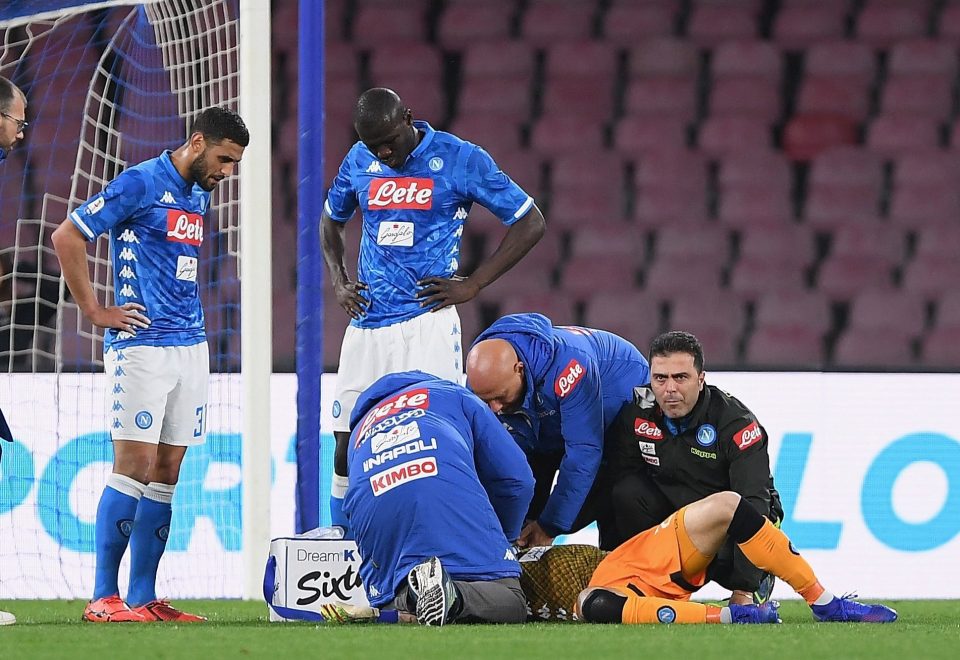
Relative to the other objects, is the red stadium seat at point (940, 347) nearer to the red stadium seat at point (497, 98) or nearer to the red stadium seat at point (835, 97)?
the red stadium seat at point (835, 97)

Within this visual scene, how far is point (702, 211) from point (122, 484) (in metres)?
5.01

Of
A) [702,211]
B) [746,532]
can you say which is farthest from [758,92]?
[746,532]

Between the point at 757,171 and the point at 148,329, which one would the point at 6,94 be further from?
the point at 757,171

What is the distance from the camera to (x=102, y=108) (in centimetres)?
637

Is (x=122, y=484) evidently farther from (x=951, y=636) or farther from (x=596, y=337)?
(x=951, y=636)

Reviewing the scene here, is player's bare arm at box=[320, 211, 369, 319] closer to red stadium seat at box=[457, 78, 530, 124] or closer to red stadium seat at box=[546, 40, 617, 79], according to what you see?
A: red stadium seat at box=[457, 78, 530, 124]

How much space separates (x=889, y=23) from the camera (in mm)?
9367

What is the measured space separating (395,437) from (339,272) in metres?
1.05

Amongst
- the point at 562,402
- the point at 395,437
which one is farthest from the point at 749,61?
the point at 395,437

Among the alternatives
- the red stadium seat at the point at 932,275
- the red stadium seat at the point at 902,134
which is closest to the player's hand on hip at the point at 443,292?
the red stadium seat at the point at 932,275

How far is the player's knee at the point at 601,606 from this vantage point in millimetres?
4344

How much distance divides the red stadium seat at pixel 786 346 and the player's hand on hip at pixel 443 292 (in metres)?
3.71

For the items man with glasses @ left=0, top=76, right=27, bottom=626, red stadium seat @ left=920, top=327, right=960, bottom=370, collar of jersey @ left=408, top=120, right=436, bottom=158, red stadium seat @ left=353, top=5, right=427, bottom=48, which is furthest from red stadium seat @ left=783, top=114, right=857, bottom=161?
man with glasses @ left=0, top=76, right=27, bottom=626

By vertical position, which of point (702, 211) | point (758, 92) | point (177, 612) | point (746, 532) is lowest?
point (177, 612)
